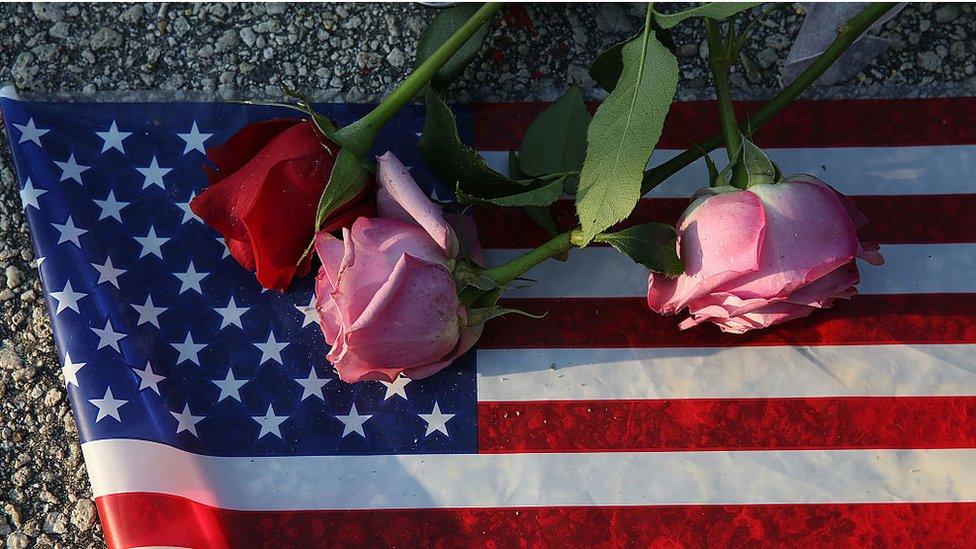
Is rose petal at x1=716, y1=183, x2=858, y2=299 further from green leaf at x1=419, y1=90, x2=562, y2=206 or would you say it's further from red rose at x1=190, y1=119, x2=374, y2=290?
red rose at x1=190, y1=119, x2=374, y2=290

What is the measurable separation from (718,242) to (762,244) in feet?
0.10

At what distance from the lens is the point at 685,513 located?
2.43 feet

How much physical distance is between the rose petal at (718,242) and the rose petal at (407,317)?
0.17m

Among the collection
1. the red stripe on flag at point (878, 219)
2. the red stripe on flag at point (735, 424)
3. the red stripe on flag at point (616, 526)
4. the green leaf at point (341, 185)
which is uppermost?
the green leaf at point (341, 185)

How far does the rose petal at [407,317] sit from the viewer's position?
0.56 m

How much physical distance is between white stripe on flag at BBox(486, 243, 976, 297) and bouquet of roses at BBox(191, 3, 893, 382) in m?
0.11

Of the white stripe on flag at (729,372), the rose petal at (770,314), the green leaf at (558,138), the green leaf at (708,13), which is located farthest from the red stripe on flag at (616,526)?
the green leaf at (708,13)

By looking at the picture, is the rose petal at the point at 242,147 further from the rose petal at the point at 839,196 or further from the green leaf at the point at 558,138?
the rose petal at the point at 839,196

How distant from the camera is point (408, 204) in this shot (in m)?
0.60

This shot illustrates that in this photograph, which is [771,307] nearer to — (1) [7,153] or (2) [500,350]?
(2) [500,350]

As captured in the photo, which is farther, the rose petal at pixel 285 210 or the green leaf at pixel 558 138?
the green leaf at pixel 558 138

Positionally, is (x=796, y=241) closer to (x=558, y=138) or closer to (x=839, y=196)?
(x=839, y=196)

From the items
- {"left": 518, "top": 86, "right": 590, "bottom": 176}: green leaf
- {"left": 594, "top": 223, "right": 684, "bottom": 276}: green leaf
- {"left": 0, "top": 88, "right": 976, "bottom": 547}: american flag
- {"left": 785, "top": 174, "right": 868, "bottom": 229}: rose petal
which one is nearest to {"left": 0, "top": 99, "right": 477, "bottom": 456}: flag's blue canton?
{"left": 0, "top": 88, "right": 976, "bottom": 547}: american flag

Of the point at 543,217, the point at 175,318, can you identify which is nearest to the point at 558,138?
the point at 543,217
